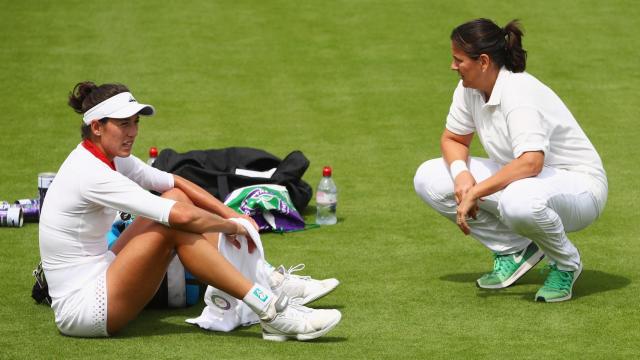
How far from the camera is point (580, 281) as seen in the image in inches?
243

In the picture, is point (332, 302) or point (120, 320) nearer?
point (120, 320)

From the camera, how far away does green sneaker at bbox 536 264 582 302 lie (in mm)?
5754

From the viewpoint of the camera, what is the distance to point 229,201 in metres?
7.16

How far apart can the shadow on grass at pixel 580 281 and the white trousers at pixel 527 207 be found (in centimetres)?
23

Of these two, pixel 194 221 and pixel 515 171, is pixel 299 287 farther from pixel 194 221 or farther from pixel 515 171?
pixel 515 171

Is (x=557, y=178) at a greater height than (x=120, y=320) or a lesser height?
greater

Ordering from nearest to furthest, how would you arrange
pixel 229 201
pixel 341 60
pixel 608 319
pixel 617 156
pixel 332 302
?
pixel 608 319, pixel 332 302, pixel 229 201, pixel 617 156, pixel 341 60

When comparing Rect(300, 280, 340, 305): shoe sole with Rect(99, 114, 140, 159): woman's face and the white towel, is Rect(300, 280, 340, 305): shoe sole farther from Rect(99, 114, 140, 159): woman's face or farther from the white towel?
Rect(99, 114, 140, 159): woman's face

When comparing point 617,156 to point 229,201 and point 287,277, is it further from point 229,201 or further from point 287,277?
point 287,277

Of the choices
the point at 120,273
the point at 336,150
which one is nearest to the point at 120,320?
the point at 120,273

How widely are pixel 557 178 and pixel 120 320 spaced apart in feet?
7.43

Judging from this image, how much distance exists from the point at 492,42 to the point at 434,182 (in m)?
0.82

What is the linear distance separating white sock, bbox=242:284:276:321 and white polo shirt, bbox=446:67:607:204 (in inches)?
58.1

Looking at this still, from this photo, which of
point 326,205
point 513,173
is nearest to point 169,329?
point 513,173
